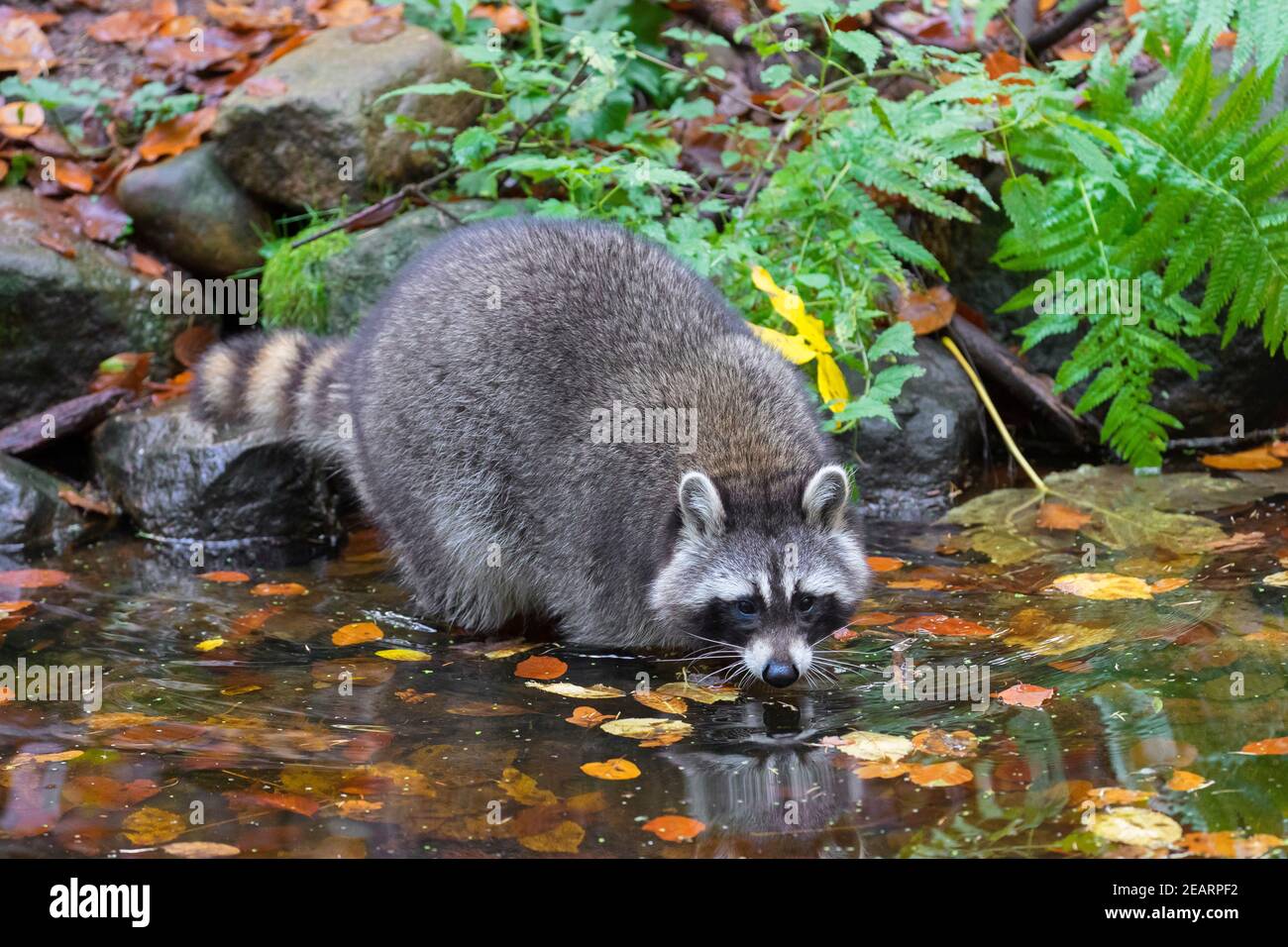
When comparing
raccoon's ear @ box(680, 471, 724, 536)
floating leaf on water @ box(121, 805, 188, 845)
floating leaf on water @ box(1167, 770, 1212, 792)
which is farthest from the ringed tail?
floating leaf on water @ box(1167, 770, 1212, 792)

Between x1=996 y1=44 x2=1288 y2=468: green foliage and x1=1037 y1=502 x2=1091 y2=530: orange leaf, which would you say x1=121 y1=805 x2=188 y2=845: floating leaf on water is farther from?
x1=996 y1=44 x2=1288 y2=468: green foliage

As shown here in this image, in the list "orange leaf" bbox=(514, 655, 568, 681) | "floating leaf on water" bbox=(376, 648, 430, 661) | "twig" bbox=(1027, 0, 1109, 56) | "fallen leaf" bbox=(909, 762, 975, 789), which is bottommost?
"fallen leaf" bbox=(909, 762, 975, 789)

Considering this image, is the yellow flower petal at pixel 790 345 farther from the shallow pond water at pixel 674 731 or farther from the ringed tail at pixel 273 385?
the ringed tail at pixel 273 385

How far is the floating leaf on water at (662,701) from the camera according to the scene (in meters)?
4.60

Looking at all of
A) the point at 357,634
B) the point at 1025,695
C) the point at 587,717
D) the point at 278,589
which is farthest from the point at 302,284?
the point at 1025,695

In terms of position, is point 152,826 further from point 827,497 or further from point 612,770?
point 827,497

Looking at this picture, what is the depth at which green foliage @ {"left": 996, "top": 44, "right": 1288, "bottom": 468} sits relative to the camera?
6398 mm

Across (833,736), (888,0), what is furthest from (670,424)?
(888,0)

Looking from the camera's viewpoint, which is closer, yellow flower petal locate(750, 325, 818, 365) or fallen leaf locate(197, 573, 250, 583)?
yellow flower petal locate(750, 325, 818, 365)

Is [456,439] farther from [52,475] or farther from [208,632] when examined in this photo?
[52,475]

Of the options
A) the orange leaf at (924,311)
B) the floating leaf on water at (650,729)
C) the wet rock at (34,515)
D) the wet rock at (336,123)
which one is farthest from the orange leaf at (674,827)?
the wet rock at (336,123)

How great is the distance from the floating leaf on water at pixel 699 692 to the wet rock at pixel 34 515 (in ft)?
10.7

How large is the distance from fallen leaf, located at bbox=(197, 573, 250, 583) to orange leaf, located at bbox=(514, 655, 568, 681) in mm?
1571

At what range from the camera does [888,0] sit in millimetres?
8352
